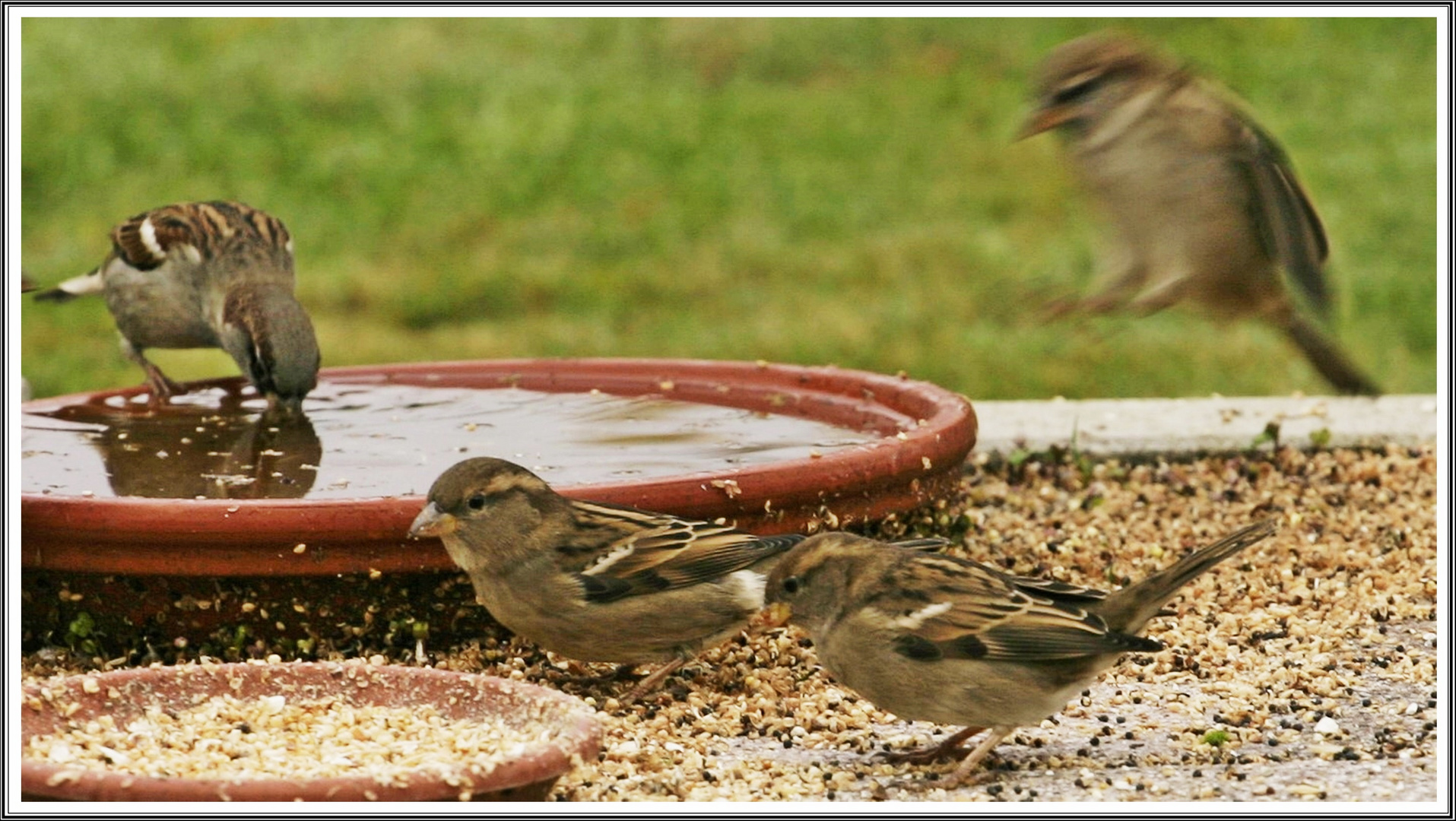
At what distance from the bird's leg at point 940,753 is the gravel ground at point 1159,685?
3 centimetres

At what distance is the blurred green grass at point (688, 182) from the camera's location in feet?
33.5

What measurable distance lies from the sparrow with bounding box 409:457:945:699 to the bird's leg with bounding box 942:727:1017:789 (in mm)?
710

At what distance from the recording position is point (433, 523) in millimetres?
4617

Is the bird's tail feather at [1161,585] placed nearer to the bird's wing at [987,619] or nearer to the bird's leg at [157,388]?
the bird's wing at [987,619]

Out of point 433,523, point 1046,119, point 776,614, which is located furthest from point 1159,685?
point 433,523

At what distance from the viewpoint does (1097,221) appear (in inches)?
197

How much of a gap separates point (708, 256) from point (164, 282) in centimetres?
444

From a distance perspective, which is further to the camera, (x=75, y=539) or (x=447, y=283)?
(x=447, y=283)

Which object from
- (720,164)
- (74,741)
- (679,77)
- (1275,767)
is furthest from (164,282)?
(679,77)

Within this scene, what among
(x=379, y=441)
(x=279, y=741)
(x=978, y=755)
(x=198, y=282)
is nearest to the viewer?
(x=279, y=741)

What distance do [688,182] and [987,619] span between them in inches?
311

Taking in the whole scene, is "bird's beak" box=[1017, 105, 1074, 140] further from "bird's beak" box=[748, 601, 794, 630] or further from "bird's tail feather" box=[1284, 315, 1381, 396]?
"bird's beak" box=[748, 601, 794, 630]

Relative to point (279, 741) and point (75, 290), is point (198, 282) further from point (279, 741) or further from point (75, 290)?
point (279, 741)

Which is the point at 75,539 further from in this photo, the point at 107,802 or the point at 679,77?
the point at 679,77
